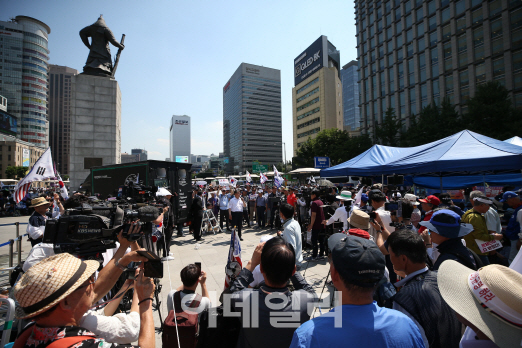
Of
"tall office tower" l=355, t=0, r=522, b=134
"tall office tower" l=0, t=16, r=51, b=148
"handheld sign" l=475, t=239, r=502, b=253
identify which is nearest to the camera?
"handheld sign" l=475, t=239, r=502, b=253

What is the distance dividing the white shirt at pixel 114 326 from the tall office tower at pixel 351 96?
11728 cm

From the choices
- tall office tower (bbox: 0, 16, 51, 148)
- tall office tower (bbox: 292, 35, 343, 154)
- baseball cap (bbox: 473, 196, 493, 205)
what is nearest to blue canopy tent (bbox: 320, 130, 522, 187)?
baseball cap (bbox: 473, 196, 493, 205)

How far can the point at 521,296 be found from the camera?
102cm

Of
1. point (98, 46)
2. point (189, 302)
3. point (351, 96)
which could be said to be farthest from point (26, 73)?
point (189, 302)

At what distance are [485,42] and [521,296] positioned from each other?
48022 millimetres

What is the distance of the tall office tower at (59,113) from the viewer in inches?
5113

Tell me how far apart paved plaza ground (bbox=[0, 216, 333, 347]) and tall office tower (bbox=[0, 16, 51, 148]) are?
377 feet

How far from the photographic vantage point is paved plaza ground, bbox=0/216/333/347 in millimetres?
5203

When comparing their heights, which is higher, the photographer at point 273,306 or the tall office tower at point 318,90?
the tall office tower at point 318,90

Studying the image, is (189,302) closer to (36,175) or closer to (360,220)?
(360,220)

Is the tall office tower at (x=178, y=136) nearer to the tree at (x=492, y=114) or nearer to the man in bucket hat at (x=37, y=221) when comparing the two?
the tree at (x=492, y=114)

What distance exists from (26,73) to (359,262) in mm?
132520

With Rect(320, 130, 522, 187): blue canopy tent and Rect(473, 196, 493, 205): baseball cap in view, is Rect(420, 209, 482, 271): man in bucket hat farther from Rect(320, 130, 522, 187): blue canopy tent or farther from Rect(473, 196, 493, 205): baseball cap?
Rect(320, 130, 522, 187): blue canopy tent

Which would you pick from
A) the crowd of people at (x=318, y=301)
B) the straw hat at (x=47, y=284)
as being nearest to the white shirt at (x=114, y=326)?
the crowd of people at (x=318, y=301)
